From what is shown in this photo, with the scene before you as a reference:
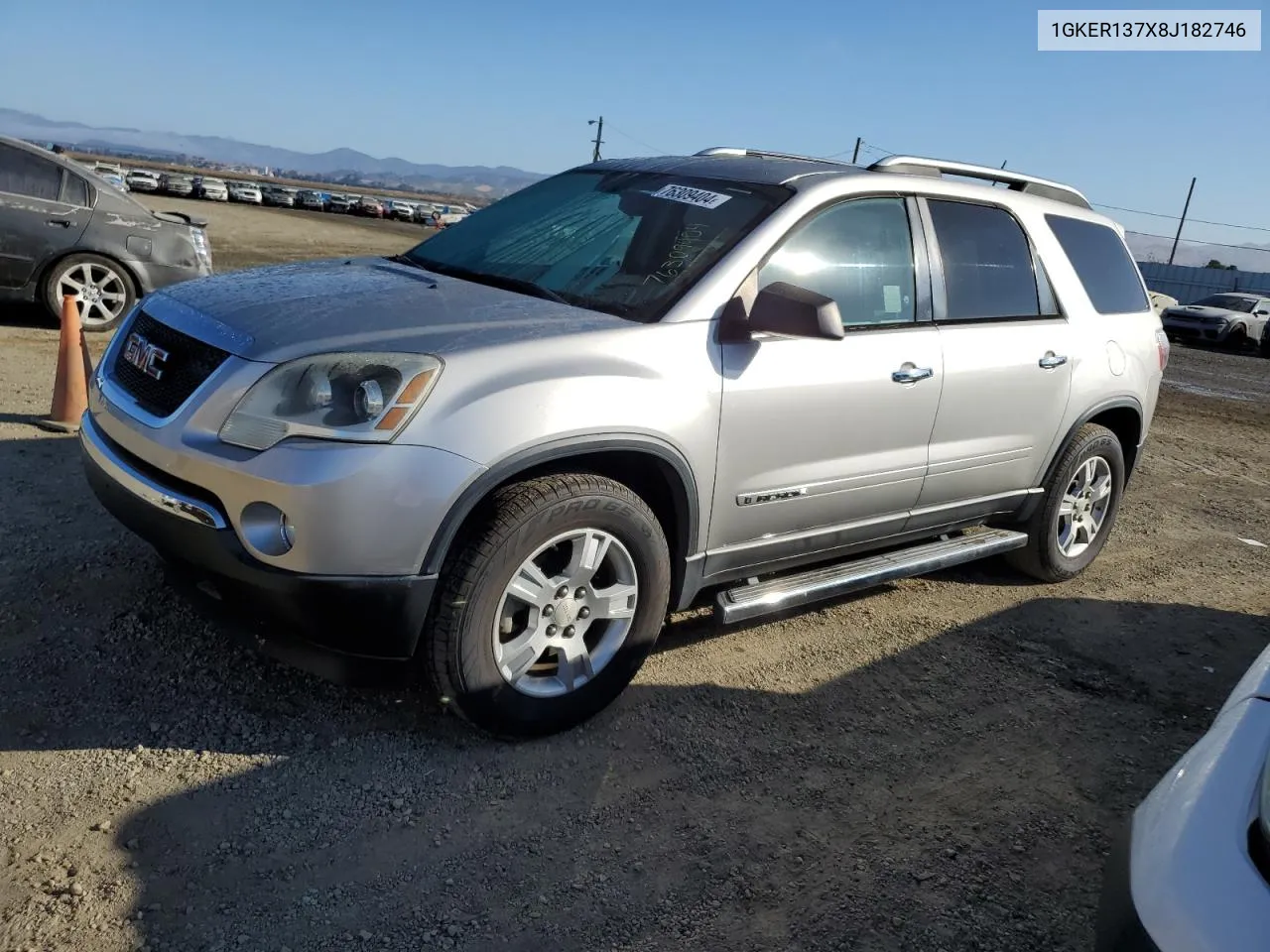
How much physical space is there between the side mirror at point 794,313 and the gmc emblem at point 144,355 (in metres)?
1.89

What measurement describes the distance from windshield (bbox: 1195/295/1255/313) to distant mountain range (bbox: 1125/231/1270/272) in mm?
29788

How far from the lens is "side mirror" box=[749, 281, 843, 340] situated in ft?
10.7

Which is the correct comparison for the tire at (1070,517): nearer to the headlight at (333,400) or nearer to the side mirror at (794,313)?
the side mirror at (794,313)

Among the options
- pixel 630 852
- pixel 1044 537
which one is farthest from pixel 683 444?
pixel 1044 537

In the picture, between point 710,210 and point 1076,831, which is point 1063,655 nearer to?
point 1076,831

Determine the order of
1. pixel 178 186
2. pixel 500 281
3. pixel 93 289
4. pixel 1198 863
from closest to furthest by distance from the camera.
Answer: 1. pixel 1198 863
2. pixel 500 281
3. pixel 93 289
4. pixel 178 186

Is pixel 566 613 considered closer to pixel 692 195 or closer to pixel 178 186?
pixel 692 195

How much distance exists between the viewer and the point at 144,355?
126 inches

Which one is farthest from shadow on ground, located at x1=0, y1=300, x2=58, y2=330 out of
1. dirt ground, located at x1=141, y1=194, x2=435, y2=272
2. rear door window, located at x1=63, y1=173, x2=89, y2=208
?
dirt ground, located at x1=141, y1=194, x2=435, y2=272

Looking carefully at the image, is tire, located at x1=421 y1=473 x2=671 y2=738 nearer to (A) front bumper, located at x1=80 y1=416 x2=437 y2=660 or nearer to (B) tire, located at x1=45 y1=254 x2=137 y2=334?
(A) front bumper, located at x1=80 y1=416 x2=437 y2=660

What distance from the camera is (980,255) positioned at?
14.3 feet

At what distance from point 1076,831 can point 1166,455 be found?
7.03 m

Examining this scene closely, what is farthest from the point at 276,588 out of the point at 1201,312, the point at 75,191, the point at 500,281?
the point at 1201,312

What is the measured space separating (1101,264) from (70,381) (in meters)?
5.63
